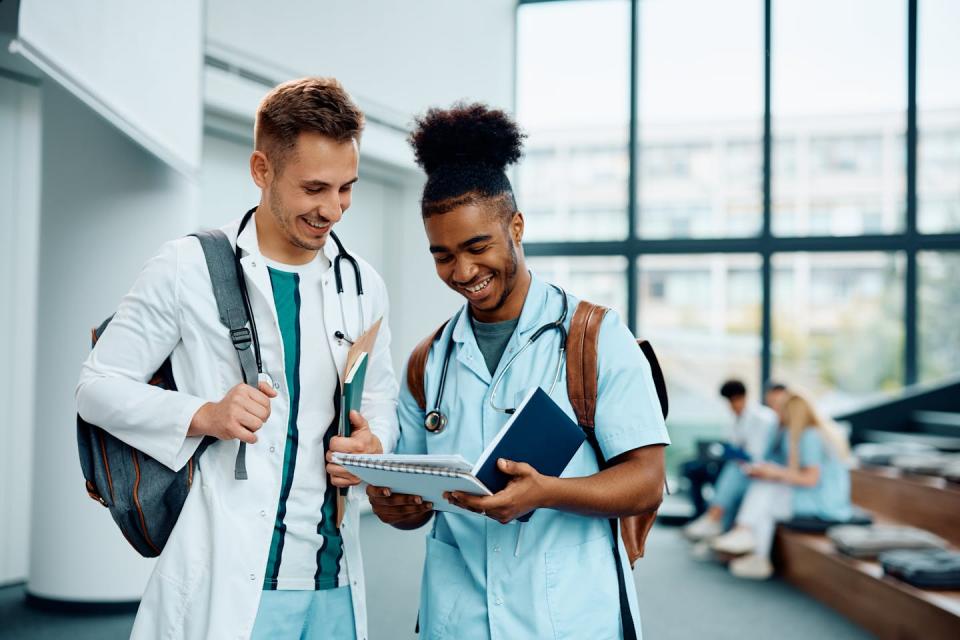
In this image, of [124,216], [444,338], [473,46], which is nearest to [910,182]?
[473,46]

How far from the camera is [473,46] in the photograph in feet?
22.9

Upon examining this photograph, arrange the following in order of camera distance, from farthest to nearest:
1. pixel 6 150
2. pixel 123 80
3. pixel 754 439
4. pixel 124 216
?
pixel 754 439 < pixel 6 150 < pixel 124 216 < pixel 123 80

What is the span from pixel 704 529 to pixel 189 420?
5.21m

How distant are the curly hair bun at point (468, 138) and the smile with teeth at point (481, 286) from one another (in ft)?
0.68

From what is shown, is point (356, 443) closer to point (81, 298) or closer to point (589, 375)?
point (589, 375)

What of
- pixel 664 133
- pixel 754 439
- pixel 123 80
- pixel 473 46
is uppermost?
pixel 473 46

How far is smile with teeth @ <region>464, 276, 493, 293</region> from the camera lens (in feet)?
4.85

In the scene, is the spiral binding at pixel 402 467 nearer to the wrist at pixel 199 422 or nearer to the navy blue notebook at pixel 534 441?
the navy blue notebook at pixel 534 441

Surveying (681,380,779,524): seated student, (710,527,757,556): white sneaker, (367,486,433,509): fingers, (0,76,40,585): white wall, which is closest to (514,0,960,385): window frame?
(681,380,779,524): seated student

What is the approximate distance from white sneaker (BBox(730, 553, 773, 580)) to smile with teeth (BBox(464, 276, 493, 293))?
444cm

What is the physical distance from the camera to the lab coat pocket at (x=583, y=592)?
1.36 metres

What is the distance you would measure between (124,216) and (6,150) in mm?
1091

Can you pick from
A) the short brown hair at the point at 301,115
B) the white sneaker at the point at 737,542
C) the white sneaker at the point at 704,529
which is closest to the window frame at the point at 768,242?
the white sneaker at the point at 704,529

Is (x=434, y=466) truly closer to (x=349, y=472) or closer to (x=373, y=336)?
(x=349, y=472)
